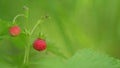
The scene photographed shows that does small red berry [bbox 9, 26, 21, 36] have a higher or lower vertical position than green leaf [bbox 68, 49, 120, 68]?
higher

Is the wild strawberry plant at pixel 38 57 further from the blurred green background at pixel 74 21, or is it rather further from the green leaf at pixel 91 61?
the blurred green background at pixel 74 21

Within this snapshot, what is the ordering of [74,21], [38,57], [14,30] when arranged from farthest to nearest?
[74,21]
[38,57]
[14,30]

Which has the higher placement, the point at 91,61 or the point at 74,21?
the point at 74,21

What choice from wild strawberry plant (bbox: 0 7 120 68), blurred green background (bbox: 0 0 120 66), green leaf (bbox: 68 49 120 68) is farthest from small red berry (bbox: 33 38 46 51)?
blurred green background (bbox: 0 0 120 66)

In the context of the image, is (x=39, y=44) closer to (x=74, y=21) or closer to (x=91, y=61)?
(x=91, y=61)

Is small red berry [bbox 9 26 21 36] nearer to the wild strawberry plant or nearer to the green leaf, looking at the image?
the wild strawberry plant

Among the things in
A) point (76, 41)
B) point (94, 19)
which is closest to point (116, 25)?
point (94, 19)

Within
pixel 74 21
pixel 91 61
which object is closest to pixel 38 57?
pixel 91 61

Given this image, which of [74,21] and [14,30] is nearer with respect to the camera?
[14,30]
